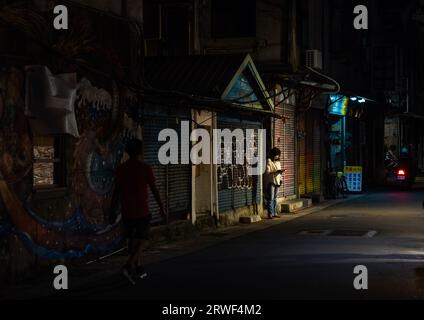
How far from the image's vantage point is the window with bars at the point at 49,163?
454 inches

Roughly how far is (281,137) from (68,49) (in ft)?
44.2

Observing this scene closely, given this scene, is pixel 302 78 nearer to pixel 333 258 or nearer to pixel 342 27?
pixel 342 27

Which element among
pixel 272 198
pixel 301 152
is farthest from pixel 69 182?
pixel 301 152

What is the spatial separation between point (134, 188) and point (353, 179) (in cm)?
2154

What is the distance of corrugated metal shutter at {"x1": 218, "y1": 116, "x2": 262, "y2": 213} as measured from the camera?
63.9 ft

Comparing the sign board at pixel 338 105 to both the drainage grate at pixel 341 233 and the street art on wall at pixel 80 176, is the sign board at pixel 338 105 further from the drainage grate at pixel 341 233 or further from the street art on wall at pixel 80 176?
the street art on wall at pixel 80 176

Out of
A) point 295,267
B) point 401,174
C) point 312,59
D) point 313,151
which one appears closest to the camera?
point 295,267

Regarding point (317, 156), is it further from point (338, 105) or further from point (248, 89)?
point (248, 89)

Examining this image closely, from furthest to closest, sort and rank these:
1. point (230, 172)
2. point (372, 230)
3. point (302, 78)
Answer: point (302, 78) → point (230, 172) → point (372, 230)

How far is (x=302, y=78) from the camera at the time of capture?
23766 mm

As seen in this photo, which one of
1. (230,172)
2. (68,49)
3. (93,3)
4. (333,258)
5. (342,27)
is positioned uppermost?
(342,27)

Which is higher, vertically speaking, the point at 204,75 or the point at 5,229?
the point at 204,75

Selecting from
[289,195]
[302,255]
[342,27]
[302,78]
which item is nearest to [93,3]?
[302,255]

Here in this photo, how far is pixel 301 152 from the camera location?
89.4ft
